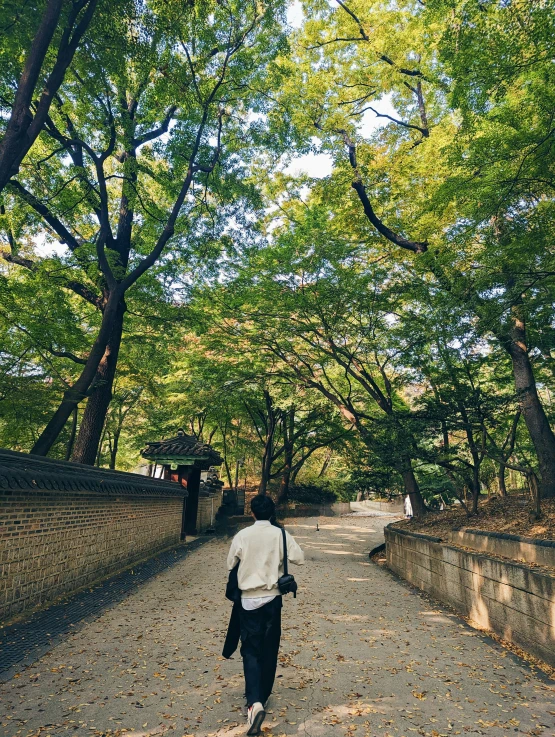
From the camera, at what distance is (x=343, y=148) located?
451 inches

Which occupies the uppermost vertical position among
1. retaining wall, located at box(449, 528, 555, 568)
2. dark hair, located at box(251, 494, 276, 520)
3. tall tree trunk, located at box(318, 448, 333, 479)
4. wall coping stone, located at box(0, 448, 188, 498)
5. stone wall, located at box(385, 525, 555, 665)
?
tall tree trunk, located at box(318, 448, 333, 479)

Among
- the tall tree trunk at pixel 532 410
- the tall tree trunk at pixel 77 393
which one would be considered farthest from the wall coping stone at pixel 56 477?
the tall tree trunk at pixel 532 410

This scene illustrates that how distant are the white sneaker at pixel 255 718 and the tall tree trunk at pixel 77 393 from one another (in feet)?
18.3

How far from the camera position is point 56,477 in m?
5.98

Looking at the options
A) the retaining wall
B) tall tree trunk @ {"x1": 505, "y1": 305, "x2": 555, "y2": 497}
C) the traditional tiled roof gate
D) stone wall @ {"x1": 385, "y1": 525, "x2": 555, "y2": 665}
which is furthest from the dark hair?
the traditional tiled roof gate

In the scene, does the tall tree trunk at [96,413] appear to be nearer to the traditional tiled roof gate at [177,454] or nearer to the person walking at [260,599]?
the traditional tiled roof gate at [177,454]

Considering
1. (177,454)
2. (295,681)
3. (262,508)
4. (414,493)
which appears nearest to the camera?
(262,508)

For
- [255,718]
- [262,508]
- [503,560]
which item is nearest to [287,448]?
[503,560]

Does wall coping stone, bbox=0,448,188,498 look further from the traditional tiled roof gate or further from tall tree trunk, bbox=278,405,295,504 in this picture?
tall tree trunk, bbox=278,405,295,504

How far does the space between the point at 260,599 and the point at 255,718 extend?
687 mm

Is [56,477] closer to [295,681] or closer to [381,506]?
[295,681]

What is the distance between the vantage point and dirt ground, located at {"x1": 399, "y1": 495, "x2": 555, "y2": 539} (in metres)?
6.55

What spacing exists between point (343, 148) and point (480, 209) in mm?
6083

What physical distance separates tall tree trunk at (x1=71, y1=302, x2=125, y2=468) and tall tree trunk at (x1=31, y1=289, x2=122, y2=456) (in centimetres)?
127
